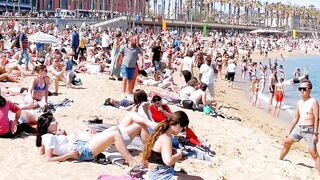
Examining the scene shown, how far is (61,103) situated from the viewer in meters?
11.4

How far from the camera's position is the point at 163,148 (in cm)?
595

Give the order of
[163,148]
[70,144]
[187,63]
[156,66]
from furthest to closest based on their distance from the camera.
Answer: [156,66] < [187,63] < [70,144] < [163,148]

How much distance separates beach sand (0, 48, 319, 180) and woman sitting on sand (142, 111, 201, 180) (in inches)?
44.1

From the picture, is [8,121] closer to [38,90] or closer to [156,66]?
[38,90]

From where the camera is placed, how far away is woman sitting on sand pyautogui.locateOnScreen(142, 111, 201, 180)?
19.2 feet

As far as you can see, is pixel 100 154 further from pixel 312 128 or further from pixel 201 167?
pixel 312 128

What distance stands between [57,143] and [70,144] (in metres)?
0.20

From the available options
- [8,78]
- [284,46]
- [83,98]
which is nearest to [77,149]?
[83,98]

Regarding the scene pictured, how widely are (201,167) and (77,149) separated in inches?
75.9

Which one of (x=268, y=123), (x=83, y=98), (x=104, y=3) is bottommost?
(x=268, y=123)

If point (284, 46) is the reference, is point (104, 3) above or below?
above

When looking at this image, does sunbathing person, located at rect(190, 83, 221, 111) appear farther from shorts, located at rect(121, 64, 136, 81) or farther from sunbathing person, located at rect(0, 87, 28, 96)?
sunbathing person, located at rect(0, 87, 28, 96)

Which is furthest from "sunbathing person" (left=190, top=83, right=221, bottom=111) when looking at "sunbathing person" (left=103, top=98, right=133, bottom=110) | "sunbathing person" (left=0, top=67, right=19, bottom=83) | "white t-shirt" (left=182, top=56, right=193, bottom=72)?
"sunbathing person" (left=0, top=67, right=19, bottom=83)

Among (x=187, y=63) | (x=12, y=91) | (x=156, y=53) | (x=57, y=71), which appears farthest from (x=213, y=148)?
(x=156, y=53)
